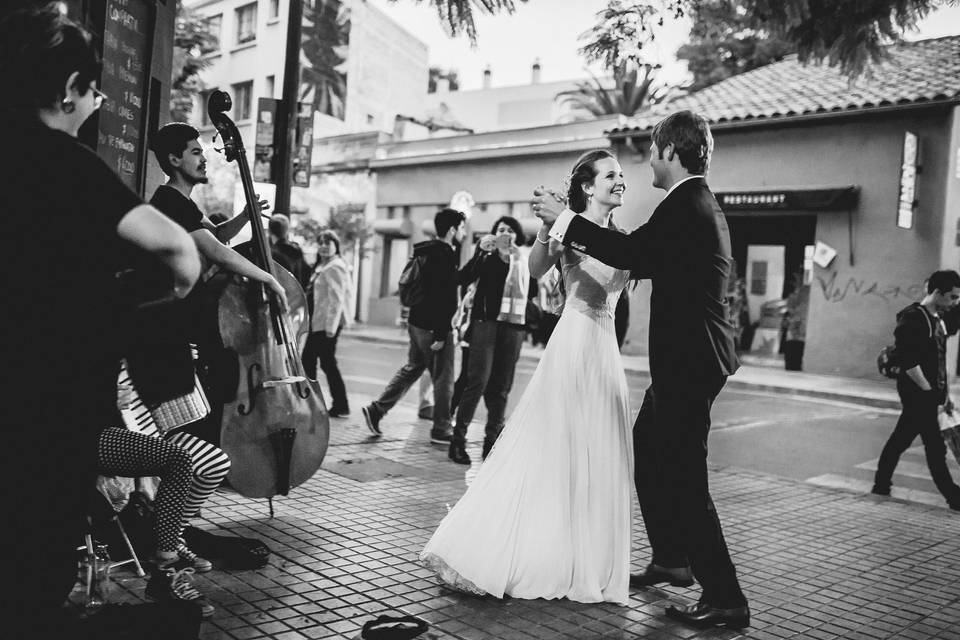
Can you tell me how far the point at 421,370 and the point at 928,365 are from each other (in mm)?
4192

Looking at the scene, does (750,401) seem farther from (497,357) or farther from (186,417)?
(186,417)

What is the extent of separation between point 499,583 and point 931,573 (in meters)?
2.56

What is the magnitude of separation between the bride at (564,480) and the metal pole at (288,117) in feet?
15.7

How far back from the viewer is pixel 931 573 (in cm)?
457

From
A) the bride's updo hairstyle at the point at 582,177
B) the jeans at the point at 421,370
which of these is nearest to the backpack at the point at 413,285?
the jeans at the point at 421,370

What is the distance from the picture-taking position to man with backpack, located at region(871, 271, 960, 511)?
6387 mm

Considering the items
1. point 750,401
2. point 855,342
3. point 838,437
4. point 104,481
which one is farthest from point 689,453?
point 855,342

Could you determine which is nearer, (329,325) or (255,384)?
(255,384)

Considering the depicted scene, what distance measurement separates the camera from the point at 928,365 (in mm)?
6406

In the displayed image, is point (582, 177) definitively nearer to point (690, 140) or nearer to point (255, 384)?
point (690, 140)

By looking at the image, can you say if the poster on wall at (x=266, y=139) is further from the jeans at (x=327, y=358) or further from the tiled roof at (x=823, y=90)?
the tiled roof at (x=823, y=90)

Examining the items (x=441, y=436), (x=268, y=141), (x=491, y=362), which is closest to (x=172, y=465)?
(x=491, y=362)

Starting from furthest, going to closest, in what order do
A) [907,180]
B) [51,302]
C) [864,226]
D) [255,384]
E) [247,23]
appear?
[247,23], [864,226], [907,180], [255,384], [51,302]

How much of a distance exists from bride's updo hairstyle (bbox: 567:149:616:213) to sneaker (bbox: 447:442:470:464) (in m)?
3.00
